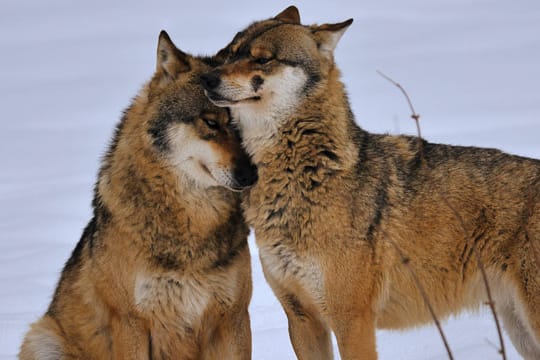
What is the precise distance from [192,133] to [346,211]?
3.73 ft

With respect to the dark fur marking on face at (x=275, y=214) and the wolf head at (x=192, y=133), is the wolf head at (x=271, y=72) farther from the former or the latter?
the dark fur marking on face at (x=275, y=214)

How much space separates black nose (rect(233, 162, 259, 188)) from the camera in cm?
530

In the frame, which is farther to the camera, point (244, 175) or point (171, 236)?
point (171, 236)

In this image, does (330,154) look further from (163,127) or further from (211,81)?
(163,127)

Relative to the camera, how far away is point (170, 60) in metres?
5.59

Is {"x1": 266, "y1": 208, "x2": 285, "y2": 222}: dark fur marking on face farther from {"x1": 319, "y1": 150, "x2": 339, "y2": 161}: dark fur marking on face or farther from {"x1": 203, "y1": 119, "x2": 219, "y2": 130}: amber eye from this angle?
{"x1": 203, "y1": 119, "x2": 219, "y2": 130}: amber eye

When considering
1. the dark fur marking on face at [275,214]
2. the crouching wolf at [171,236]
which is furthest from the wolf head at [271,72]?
the dark fur marking on face at [275,214]

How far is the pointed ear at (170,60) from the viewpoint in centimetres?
557

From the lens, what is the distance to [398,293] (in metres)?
5.43

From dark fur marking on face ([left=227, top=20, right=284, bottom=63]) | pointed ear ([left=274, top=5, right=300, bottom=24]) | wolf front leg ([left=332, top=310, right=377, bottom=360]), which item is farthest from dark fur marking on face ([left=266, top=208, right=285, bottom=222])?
pointed ear ([left=274, top=5, right=300, bottom=24])

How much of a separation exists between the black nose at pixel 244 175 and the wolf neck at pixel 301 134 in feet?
0.31

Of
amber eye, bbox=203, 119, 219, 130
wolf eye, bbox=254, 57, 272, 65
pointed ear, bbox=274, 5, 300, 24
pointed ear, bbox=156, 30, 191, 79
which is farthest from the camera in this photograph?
pointed ear, bbox=274, 5, 300, 24

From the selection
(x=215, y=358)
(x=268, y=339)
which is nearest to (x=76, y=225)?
(x=268, y=339)

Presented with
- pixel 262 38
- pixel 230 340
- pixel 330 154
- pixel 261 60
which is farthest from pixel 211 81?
pixel 230 340
